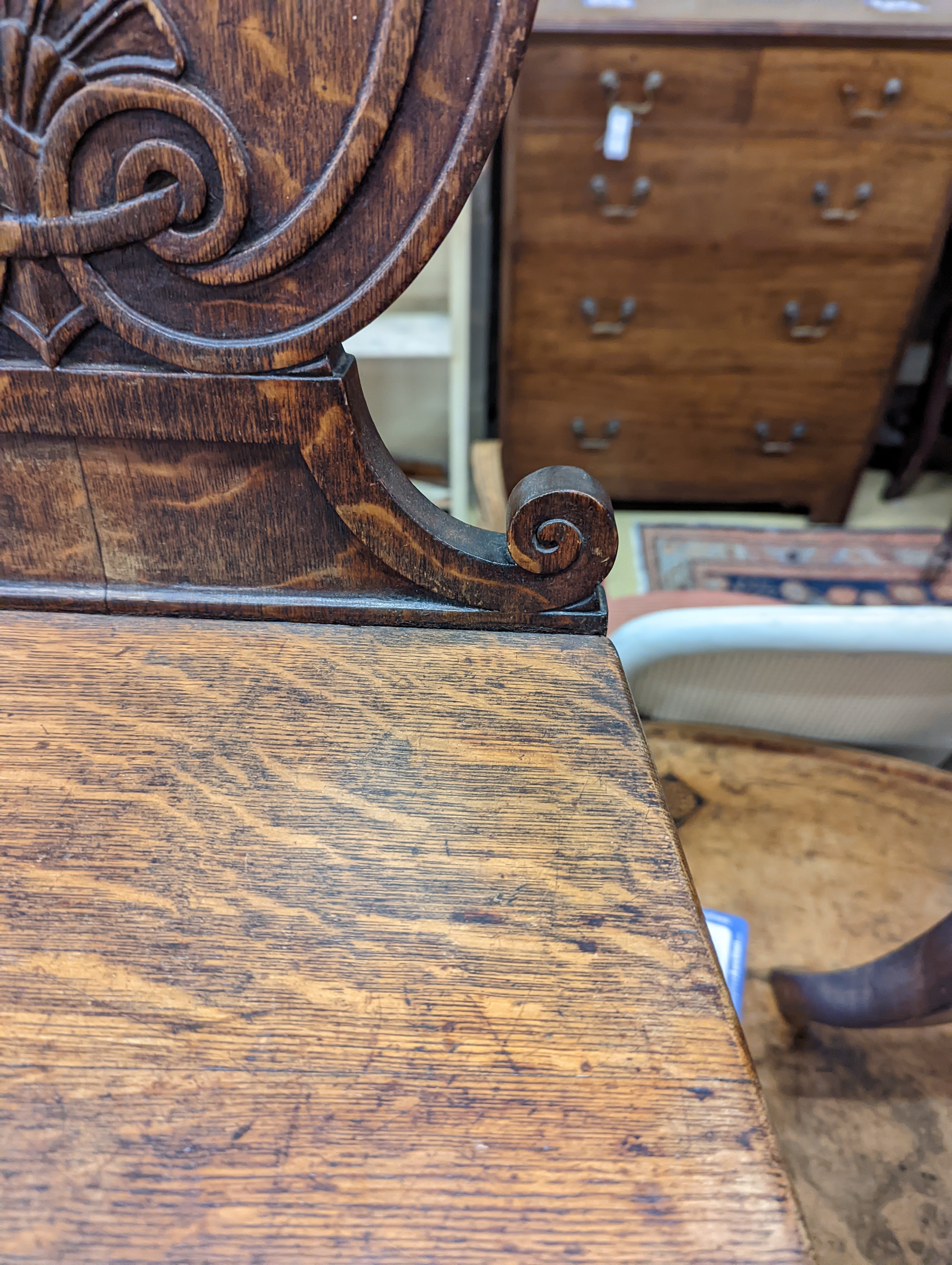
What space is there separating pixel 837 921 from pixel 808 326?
1251mm

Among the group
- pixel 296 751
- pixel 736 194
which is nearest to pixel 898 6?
pixel 736 194

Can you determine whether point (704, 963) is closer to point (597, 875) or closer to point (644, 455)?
point (597, 875)

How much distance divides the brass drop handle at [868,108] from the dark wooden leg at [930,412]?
52 cm

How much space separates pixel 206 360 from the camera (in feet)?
1.37

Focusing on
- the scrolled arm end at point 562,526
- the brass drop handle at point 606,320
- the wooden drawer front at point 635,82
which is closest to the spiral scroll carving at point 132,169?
Answer: the scrolled arm end at point 562,526

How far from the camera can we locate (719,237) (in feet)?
5.04

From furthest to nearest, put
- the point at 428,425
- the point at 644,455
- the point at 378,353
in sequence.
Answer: the point at 428,425 < the point at 644,455 < the point at 378,353

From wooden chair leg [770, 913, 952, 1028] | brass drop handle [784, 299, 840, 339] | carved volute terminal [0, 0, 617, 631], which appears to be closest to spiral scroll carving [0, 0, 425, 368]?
carved volute terminal [0, 0, 617, 631]

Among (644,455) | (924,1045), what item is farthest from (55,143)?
(644,455)

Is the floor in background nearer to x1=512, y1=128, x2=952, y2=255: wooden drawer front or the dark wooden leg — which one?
the dark wooden leg

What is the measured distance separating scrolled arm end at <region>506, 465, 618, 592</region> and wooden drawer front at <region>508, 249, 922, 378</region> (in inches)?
49.8

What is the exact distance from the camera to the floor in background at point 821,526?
1.81 meters

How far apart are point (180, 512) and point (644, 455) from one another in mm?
1466

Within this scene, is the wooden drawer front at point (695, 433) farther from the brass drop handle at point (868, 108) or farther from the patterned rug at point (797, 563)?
the brass drop handle at point (868, 108)
